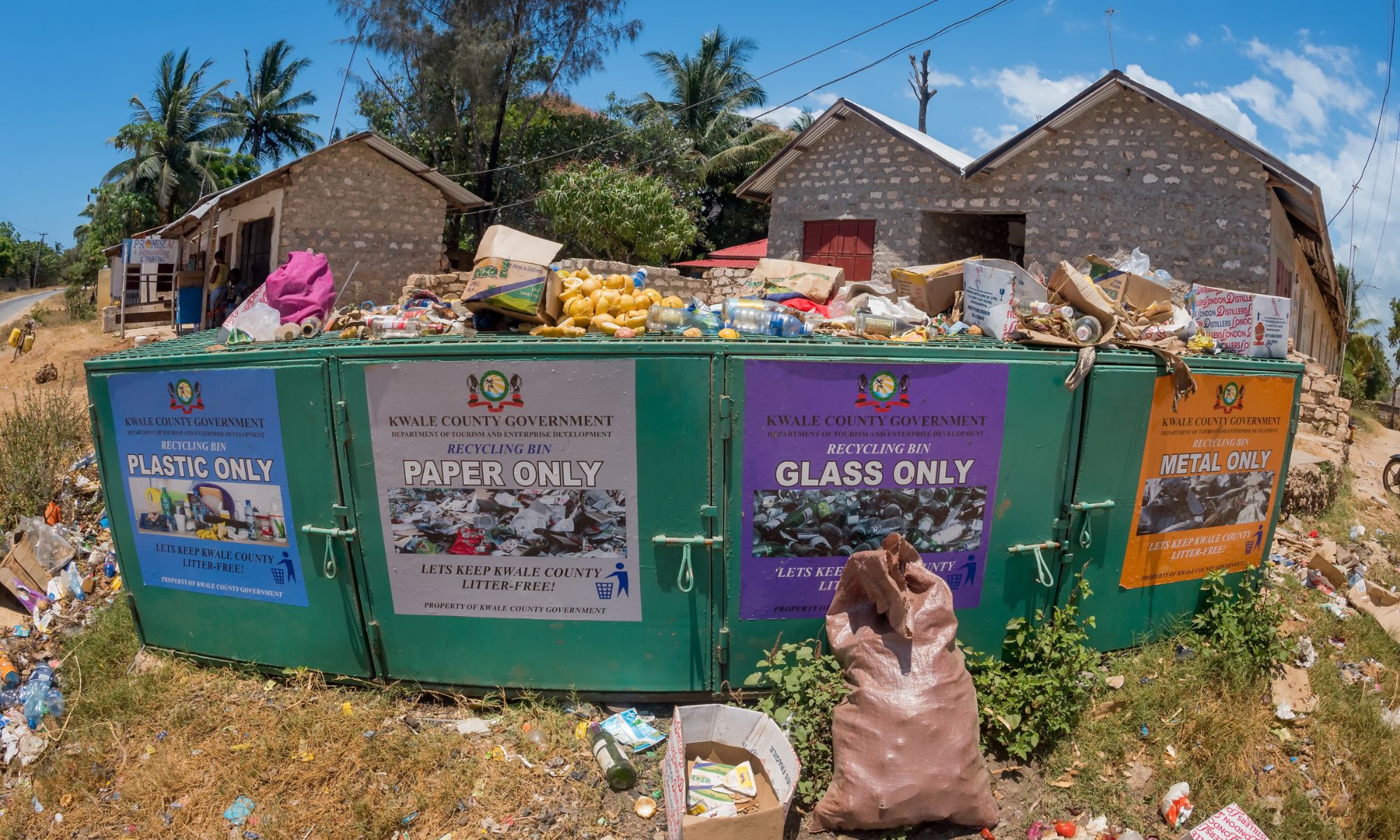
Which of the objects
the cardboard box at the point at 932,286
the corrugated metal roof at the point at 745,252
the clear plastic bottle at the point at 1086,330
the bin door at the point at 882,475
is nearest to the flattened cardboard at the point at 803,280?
the cardboard box at the point at 932,286

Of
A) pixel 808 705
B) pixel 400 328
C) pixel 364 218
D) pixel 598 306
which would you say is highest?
pixel 364 218

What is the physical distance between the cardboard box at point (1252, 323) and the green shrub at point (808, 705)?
9.64 ft

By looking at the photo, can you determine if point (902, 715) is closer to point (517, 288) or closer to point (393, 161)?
point (517, 288)

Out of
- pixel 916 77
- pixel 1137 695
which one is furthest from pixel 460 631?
pixel 916 77

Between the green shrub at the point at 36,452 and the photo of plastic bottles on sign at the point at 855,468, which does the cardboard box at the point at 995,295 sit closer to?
the photo of plastic bottles on sign at the point at 855,468

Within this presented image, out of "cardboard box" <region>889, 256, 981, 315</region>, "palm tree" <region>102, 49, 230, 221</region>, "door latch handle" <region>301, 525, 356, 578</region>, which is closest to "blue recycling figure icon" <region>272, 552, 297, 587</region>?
"door latch handle" <region>301, 525, 356, 578</region>

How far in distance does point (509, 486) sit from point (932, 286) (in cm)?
280

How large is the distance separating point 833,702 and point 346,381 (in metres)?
2.40

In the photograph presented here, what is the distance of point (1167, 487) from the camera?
13.6 feet

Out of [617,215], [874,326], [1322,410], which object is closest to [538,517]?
[874,326]

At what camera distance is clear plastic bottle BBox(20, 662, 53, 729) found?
421 centimetres

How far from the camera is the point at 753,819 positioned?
3014mm

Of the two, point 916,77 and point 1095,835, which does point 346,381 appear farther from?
point 916,77

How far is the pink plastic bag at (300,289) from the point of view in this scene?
498cm
